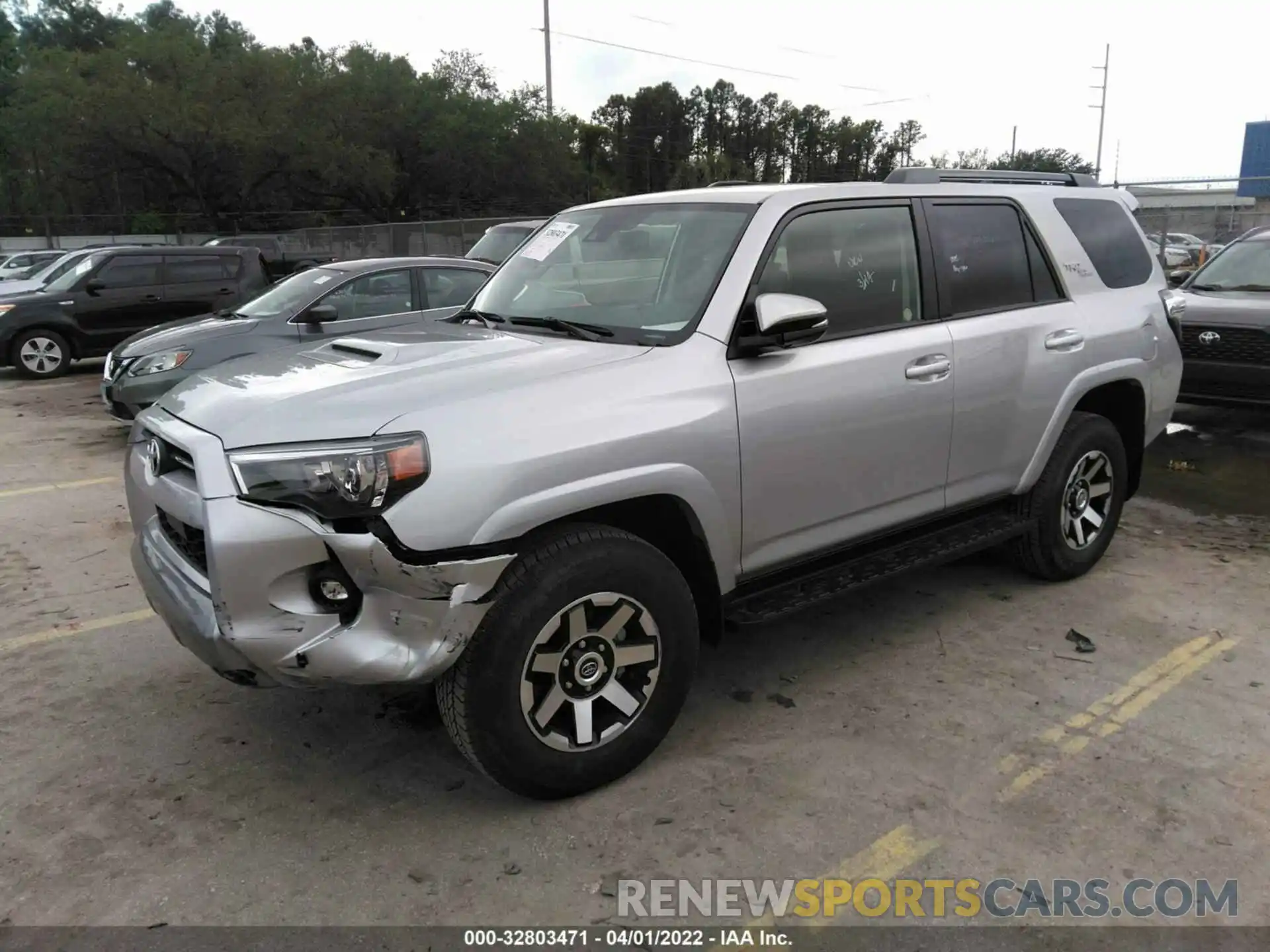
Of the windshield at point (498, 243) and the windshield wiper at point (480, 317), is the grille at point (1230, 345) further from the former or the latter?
the windshield at point (498, 243)

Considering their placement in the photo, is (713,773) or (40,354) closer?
(713,773)

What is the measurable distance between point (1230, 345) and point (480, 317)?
6.80 metres

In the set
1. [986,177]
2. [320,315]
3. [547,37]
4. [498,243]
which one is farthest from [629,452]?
[547,37]

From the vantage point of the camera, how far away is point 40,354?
1257 centimetres

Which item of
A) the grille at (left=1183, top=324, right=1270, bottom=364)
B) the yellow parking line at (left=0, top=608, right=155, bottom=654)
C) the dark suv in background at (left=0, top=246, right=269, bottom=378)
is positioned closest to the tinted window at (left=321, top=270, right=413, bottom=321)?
the yellow parking line at (left=0, top=608, right=155, bottom=654)

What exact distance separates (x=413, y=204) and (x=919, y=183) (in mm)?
48224

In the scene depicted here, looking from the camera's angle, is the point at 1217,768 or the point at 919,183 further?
the point at 919,183

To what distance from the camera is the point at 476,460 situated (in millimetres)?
2646

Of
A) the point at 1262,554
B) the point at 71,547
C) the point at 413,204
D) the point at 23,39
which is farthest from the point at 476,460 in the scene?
the point at 23,39

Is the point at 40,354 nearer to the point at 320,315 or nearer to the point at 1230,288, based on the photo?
the point at 320,315

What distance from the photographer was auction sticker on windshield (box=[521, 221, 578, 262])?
4168mm

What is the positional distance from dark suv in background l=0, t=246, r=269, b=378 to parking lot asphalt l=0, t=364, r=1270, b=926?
9152mm

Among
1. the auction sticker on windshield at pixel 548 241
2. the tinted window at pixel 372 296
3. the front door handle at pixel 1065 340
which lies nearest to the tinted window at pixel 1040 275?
the front door handle at pixel 1065 340

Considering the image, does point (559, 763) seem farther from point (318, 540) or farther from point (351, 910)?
point (318, 540)
